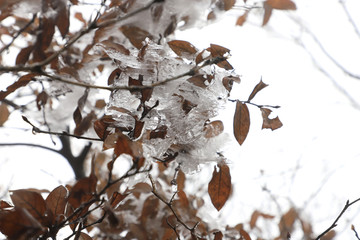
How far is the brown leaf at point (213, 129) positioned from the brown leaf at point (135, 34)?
0.37m

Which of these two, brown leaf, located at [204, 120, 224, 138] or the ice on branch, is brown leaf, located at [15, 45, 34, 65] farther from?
brown leaf, located at [204, 120, 224, 138]

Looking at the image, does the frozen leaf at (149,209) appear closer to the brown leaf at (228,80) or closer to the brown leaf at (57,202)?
the brown leaf at (57,202)

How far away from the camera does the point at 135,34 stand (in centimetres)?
103

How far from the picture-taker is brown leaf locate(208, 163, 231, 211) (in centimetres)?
107

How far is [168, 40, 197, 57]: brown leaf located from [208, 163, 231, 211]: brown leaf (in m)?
0.41

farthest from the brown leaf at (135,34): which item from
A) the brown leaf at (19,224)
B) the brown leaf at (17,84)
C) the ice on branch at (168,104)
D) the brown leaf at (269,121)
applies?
the brown leaf at (19,224)

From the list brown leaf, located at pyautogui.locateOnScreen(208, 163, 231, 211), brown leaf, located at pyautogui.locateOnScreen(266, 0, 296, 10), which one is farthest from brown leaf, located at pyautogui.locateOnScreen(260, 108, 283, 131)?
brown leaf, located at pyautogui.locateOnScreen(266, 0, 296, 10)

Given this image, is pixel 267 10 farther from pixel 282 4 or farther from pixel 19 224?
pixel 19 224

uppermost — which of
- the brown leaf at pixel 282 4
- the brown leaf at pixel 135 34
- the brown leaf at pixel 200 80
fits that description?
the brown leaf at pixel 135 34

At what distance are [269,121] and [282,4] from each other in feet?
2.20

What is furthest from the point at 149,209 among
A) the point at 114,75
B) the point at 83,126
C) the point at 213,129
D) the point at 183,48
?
the point at 183,48

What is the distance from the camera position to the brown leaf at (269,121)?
1118 millimetres

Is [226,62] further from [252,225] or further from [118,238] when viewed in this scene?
[252,225]

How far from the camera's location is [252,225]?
7.07 ft
